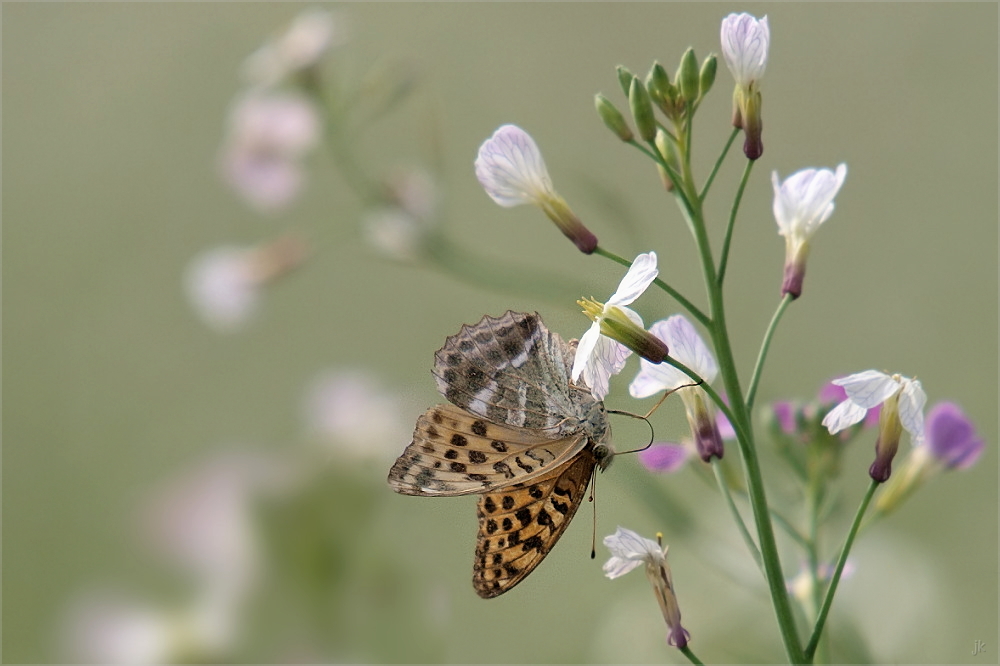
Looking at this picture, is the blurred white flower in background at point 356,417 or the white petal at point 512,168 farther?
the blurred white flower in background at point 356,417

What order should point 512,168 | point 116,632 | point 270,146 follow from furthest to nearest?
1. point 270,146
2. point 116,632
3. point 512,168

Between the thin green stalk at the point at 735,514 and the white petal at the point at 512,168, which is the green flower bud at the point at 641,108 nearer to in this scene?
the white petal at the point at 512,168

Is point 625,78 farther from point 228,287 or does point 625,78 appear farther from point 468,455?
point 228,287

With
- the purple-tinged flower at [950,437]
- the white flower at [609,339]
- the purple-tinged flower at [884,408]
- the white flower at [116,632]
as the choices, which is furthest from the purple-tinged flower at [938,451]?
the white flower at [116,632]

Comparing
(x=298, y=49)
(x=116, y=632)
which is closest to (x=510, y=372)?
(x=116, y=632)

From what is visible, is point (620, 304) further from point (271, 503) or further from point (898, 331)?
point (898, 331)

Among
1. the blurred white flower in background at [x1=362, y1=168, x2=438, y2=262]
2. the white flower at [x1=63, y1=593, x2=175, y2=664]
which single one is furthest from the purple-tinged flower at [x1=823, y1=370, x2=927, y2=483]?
the blurred white flower in background at [x1=362, y1=168, x2=438, y2=262]
